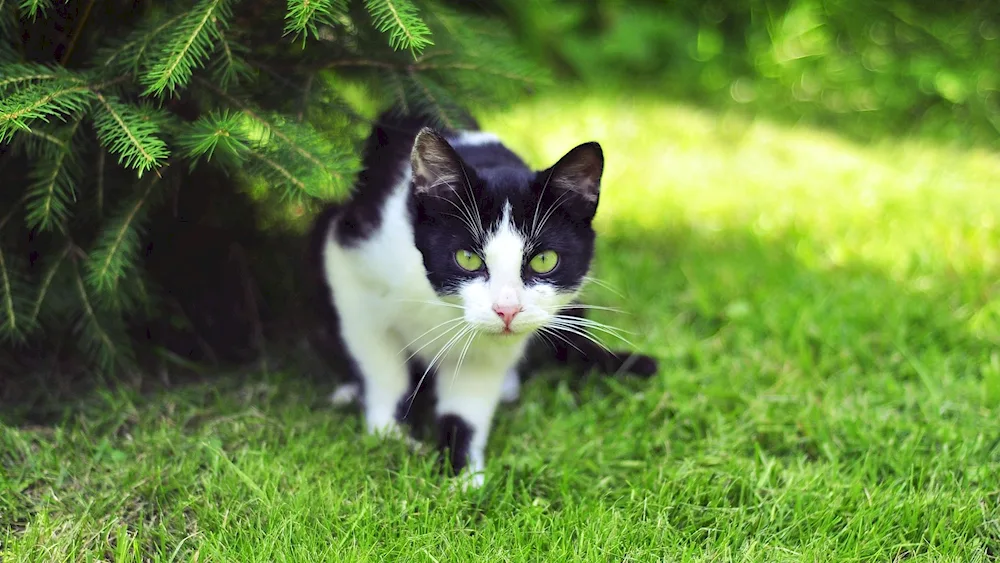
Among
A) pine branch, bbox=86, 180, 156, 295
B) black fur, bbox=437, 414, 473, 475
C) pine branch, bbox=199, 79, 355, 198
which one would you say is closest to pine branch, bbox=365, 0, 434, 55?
pine branch, bbox=199, 79, 355, 198

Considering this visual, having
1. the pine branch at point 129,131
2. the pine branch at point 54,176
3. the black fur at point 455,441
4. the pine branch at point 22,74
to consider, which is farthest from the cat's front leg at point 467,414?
the pine branch at point 22,74

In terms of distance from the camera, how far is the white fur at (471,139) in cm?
230

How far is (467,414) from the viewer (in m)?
2.15

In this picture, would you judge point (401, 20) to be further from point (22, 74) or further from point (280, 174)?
point (22, 74)

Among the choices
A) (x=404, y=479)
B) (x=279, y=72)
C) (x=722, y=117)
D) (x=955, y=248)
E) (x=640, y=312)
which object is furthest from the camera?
(x=722, y=117)

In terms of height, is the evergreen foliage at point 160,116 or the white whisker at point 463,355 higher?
the evergreen foliage at point 160,116

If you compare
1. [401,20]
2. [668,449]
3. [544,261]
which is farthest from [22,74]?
[668,449]

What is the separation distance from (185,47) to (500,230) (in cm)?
74

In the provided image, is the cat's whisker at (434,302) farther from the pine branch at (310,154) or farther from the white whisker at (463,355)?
the pine branch at (310,154)

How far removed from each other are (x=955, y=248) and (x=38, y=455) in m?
3.06

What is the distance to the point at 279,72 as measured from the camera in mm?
2191

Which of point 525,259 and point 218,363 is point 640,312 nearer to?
point 525,259

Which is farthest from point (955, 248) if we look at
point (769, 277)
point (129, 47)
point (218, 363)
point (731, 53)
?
point (129, 47)

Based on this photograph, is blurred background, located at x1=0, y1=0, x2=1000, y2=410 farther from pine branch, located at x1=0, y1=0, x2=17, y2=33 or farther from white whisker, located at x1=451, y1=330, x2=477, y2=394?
white whisker, located at x1=451, y1=330, x2=477, y2=394
